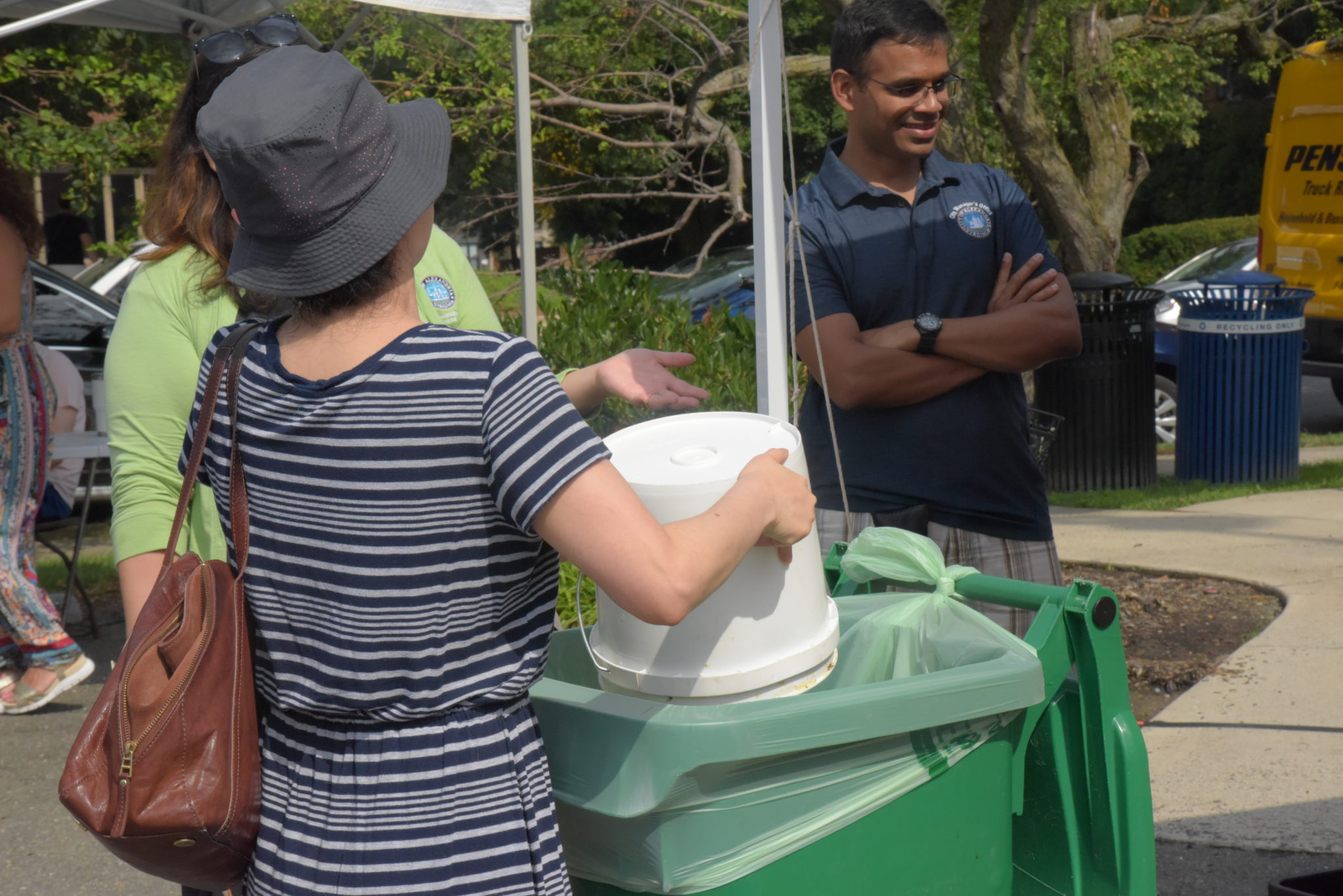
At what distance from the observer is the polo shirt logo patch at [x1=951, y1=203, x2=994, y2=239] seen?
9.00 feet

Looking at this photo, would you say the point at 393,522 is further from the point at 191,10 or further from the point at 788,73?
the point at 788,73

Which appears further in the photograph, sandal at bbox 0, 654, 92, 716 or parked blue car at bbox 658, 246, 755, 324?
parked blue car at bbox 658, 246, 755, 324

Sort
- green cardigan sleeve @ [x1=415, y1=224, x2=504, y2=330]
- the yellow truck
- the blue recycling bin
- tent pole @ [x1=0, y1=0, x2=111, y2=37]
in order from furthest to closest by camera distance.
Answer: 1. the yellow truck
2. the blue recycling bin
3. tent pole @ [x1=0, y1=0, x2=111, y2=37]
4. green cardigan sleeve @ [x1=415, y1=224, x2=504, y2=330]

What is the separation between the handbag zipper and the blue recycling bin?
723cm

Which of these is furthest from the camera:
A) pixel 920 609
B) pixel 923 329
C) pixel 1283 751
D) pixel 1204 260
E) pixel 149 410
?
pixel 1204 260

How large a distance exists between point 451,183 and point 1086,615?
13861 millimetres

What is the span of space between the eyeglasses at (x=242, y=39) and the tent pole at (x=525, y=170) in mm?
2602

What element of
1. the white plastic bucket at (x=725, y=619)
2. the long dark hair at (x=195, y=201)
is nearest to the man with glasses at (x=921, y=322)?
the white plastic bucket at (x=725, y=619)

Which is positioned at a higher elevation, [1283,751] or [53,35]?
[53,35]

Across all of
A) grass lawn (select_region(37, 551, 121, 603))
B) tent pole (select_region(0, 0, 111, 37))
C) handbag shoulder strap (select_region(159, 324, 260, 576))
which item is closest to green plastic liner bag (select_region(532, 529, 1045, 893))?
handbag shoulder strap (select_region(159, 324, 260, 576))

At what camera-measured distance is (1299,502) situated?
23.3ft

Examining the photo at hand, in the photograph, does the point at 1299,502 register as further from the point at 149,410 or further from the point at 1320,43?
the point at 149,410

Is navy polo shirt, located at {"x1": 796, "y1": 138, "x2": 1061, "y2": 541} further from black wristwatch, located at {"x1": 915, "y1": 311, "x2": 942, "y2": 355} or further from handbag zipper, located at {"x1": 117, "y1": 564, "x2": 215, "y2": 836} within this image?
handbag zipper, located at {"x1": 117, "y1": 564, "x2": 215, "y2": 836}

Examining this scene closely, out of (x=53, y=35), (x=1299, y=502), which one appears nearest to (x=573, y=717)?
(x=1299, y=502)
